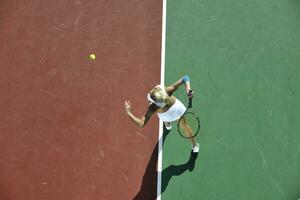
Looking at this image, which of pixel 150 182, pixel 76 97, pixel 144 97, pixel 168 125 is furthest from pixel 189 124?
pixel 76 97

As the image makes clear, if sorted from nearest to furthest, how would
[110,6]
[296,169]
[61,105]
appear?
[296,169], [61,105], [110,6]

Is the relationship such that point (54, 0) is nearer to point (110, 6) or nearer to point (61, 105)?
point (110, 6)

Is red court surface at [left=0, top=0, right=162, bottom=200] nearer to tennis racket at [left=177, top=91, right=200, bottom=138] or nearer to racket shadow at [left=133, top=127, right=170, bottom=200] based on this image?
racket shadow at [left=133, top=127, right=170, bottom=200]

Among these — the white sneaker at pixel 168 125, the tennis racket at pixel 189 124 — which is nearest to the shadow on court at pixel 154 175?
the tennis racket at pixel 189 124

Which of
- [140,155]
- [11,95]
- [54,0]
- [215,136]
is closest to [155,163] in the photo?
[140,155]

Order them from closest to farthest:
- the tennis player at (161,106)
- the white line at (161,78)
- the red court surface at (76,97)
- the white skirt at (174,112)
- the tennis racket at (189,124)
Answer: the tennis player at (161,106), the white skirt at (174,112), the tennis racket at (189,124), the white line at (161,78), the red court surface at (76,97)

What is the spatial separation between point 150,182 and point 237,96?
2417mm

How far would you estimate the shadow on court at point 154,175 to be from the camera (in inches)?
293

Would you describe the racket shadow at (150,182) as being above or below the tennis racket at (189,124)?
below

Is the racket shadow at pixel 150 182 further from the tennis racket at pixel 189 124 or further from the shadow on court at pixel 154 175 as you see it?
the tennis racket at pixel 189 124

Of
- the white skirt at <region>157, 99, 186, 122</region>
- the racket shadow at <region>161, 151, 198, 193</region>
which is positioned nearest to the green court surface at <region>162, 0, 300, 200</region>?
the racket shadow at <region>161, 151, 198, 193</region>

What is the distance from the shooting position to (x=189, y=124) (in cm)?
775

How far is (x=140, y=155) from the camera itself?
7660 millimetres

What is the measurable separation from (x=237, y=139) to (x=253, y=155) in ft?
1.37
